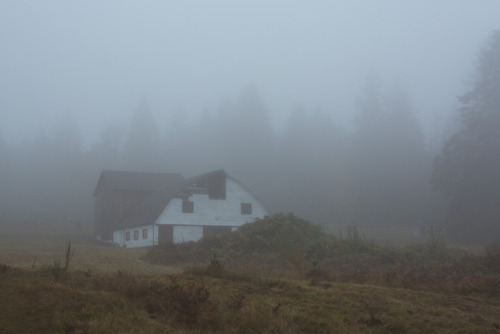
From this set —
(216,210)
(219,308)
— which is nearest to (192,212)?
(216,210)

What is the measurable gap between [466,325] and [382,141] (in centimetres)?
7277

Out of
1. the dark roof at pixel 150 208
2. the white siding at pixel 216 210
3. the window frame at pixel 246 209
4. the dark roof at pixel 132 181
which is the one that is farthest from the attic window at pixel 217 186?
the dark roof at pixel 132 181

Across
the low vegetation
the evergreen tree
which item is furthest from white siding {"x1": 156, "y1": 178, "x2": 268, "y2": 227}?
the low vegetation

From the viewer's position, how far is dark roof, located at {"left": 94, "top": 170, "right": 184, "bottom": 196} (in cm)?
5178

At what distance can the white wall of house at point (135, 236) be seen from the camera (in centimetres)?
4078

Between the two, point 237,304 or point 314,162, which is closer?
point 237,304

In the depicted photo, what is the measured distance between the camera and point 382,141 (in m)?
77.9

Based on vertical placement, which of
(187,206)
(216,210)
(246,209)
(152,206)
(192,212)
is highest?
(152,206)

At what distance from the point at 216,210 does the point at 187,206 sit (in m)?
2.65

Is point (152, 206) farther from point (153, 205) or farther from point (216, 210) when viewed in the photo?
point (216, 210)

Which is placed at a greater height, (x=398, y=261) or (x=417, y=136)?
(x=417, y=136)

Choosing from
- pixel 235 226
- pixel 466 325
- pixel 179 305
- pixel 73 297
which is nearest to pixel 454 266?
pixel 466 325

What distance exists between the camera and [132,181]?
53156 mm

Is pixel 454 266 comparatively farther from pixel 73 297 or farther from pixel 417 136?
pixel 417 136
